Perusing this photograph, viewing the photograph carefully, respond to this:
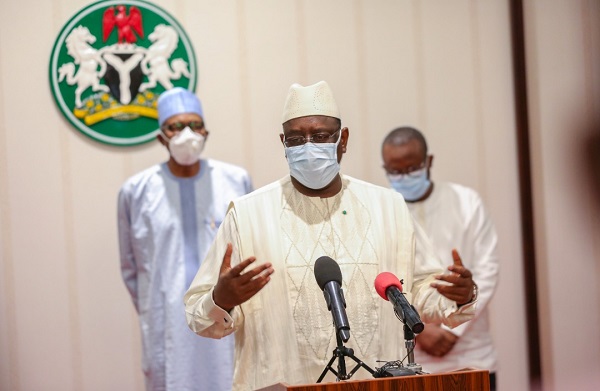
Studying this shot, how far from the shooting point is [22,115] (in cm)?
566

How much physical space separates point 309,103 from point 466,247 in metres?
2.15

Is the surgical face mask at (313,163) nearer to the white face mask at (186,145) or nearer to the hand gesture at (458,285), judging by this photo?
the hand gesture at (458,285)

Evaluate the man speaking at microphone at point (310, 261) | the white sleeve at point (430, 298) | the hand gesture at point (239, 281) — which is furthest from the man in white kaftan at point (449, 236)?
the hand gesture at point (239, 281)

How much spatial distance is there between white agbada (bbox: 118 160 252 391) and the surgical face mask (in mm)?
1738

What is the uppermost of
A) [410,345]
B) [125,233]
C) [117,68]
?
[117,68]

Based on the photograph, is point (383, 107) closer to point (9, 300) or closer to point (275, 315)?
point (9, 300)

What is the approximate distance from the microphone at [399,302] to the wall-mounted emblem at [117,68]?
11.1ft

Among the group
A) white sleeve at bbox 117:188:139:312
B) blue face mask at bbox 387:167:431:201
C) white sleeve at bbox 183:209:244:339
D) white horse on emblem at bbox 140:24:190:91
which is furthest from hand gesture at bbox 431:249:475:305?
white horse on emblem at bbox 140:24:190:91

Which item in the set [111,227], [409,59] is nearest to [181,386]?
[111,227]

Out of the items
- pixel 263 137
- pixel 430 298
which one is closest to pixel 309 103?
pixel 430 298

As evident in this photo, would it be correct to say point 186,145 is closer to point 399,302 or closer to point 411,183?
point 411,183

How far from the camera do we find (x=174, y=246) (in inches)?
199

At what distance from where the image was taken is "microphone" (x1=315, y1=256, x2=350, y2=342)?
2422 mm

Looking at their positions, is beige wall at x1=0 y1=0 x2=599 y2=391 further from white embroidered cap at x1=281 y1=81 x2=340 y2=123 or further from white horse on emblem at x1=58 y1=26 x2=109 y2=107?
white embroidered cap at x1=281 y1=81 x2=340 y2=123
